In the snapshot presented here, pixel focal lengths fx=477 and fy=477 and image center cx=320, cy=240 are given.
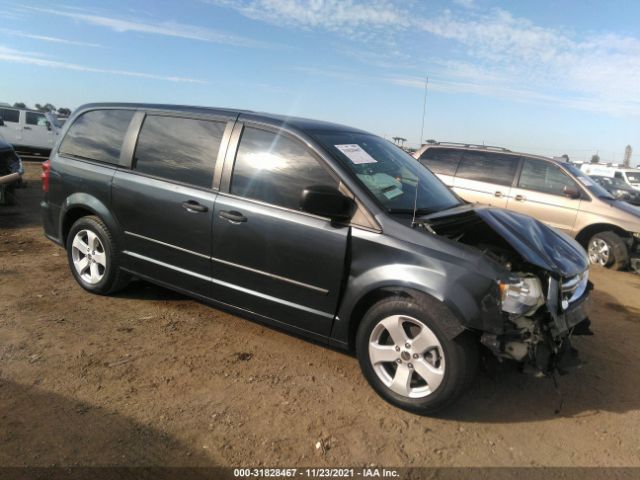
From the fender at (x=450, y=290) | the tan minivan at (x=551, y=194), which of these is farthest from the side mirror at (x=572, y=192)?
the fender at (x=450, y=290)

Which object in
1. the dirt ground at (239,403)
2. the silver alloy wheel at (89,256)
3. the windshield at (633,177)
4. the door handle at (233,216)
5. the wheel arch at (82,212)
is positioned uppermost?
the windshield at (633,177)

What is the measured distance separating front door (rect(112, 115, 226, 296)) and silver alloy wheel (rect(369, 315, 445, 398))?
1.50 m

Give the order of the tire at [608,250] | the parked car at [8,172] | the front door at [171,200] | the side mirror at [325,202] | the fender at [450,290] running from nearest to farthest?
the fender at [450,290] → the side mirror at [325,202] → the front door at [171,200] → the tire at [608,250] → the parked car at [8,172]

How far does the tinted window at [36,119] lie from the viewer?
17.4 meters

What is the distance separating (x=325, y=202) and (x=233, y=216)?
865 mm

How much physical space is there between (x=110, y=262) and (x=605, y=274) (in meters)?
6.74

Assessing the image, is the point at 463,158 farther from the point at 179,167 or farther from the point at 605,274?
the point at 179,167

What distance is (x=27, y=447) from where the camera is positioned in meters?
2.51

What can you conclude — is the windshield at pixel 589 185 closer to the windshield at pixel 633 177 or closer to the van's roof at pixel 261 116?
the van's roof at pixel 261 116

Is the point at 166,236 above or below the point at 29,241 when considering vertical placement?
above

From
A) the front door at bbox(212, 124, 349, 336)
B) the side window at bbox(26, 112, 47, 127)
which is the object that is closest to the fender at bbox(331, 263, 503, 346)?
the front door at bbox(212, 124, 349, 336)

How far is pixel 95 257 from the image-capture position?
454cm

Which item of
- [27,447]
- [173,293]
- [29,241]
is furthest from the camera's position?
[29,241]

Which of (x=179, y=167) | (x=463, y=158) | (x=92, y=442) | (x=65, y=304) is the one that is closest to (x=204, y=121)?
(x=179, y=167)
